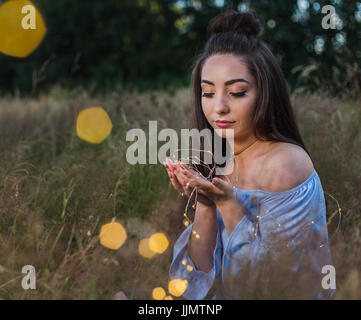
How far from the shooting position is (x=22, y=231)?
74.6 inches

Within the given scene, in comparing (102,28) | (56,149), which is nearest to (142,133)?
(56,149)

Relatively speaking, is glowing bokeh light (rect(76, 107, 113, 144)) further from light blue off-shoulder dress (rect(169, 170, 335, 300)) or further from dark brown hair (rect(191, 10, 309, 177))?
light blue off-shoulder dress (rect(169, 170, 335, 300))

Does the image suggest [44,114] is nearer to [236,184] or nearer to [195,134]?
[195,134]

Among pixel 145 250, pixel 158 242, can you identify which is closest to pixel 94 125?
pixel 158 242

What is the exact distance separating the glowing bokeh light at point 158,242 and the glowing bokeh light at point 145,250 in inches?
1.2

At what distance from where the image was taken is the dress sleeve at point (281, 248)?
55.1 inches

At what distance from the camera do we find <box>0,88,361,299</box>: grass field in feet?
5.13

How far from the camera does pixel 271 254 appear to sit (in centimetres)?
154

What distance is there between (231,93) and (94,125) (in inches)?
83.5

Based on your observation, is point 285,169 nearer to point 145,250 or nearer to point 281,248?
point 281,248

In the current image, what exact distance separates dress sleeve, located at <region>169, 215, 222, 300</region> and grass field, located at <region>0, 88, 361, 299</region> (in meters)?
0.07

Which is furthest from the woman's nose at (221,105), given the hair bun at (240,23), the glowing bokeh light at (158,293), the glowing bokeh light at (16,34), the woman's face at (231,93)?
the glowing bokeh light at (16,34)

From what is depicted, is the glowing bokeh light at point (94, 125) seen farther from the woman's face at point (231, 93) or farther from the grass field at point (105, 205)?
the woman's face at point (231, 93)

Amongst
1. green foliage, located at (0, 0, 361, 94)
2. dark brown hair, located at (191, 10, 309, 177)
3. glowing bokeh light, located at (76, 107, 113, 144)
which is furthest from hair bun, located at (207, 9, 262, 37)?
green foliage, located at (0, 0, 361, 94)
